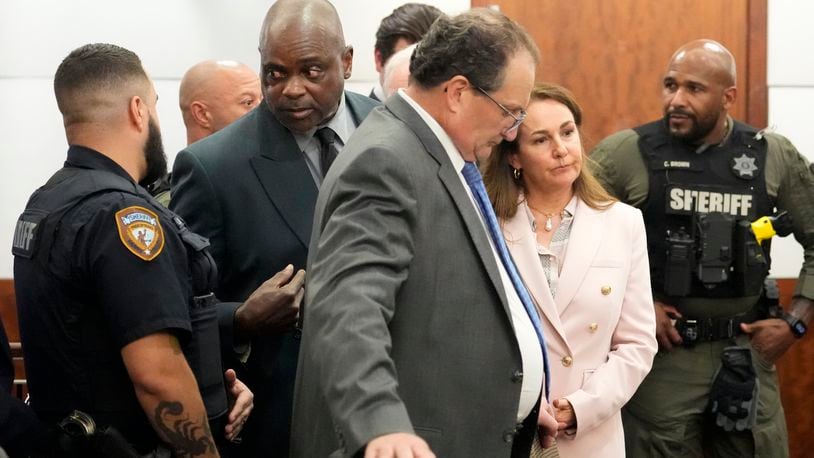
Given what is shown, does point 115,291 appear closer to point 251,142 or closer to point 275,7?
Result: point 251,142

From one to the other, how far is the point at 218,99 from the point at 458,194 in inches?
81.1


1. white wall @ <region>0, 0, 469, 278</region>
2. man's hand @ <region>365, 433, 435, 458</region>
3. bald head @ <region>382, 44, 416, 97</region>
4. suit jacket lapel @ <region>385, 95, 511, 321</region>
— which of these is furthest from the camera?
white wall @ <region>0, 0, 469, 278</region>

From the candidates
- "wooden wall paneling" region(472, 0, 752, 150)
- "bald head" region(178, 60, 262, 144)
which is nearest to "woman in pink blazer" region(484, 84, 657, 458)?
"bald head" region(178, 60, 262, 144)

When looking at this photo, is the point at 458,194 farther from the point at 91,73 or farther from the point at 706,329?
the point at 706,329

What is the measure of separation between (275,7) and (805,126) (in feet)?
9.41

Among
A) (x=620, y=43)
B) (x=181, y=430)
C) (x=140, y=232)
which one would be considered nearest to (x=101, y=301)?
(x=140, y=232)

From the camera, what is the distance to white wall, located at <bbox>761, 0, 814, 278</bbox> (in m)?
4.58

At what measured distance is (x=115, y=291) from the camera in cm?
206

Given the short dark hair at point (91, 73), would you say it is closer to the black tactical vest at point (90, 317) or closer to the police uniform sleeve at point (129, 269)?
the black tactical vest at point (90, 317)

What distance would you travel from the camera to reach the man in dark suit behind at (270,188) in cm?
252

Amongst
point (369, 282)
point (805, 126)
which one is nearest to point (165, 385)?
point (369, 282)

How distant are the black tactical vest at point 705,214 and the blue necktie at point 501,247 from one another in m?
1.70

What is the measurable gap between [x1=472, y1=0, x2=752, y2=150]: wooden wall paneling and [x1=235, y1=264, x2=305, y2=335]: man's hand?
2.35m

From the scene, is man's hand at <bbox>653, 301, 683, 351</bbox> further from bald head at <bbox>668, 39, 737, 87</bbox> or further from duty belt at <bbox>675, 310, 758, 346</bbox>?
bald head at <bbox>668, 39, 737, 87</bbox>
